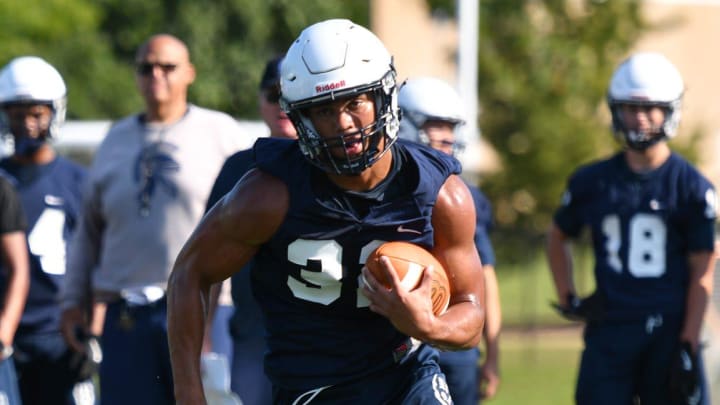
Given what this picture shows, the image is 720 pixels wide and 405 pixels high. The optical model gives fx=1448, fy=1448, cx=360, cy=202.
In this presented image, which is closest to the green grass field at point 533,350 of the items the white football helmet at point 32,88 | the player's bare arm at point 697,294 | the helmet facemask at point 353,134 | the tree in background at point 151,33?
the player's bare arm at point 697,294

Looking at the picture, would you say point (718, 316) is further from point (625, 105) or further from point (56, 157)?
point (56, 157)

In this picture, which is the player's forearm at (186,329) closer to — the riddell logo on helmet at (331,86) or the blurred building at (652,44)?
the riddell logo on helmet at (331,86)

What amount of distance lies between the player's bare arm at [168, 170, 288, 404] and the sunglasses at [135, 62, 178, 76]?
8.86ft

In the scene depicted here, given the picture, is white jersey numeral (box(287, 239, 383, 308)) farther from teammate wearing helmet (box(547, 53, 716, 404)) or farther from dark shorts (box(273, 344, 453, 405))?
teammate wearing helmet (box(547, 53, 716, 404))

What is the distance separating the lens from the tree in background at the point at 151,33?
84.8ft

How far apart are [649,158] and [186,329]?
354 centimetres

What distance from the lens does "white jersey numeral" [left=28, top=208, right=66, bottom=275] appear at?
314 inches

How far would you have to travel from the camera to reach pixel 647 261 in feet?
24.1

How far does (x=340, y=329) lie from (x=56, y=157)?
3.81 meters

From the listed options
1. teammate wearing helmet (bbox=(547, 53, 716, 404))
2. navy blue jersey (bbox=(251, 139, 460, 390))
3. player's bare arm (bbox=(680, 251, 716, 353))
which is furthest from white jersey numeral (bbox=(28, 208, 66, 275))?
player's bare arm (bbox=(680, 251, 716, 353))

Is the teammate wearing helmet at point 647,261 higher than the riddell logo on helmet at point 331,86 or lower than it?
lower

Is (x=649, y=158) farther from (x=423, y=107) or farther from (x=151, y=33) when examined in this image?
(x=151, y=33)

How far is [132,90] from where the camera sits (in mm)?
26234

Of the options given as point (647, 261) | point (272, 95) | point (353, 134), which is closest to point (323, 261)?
point (353, 134)
